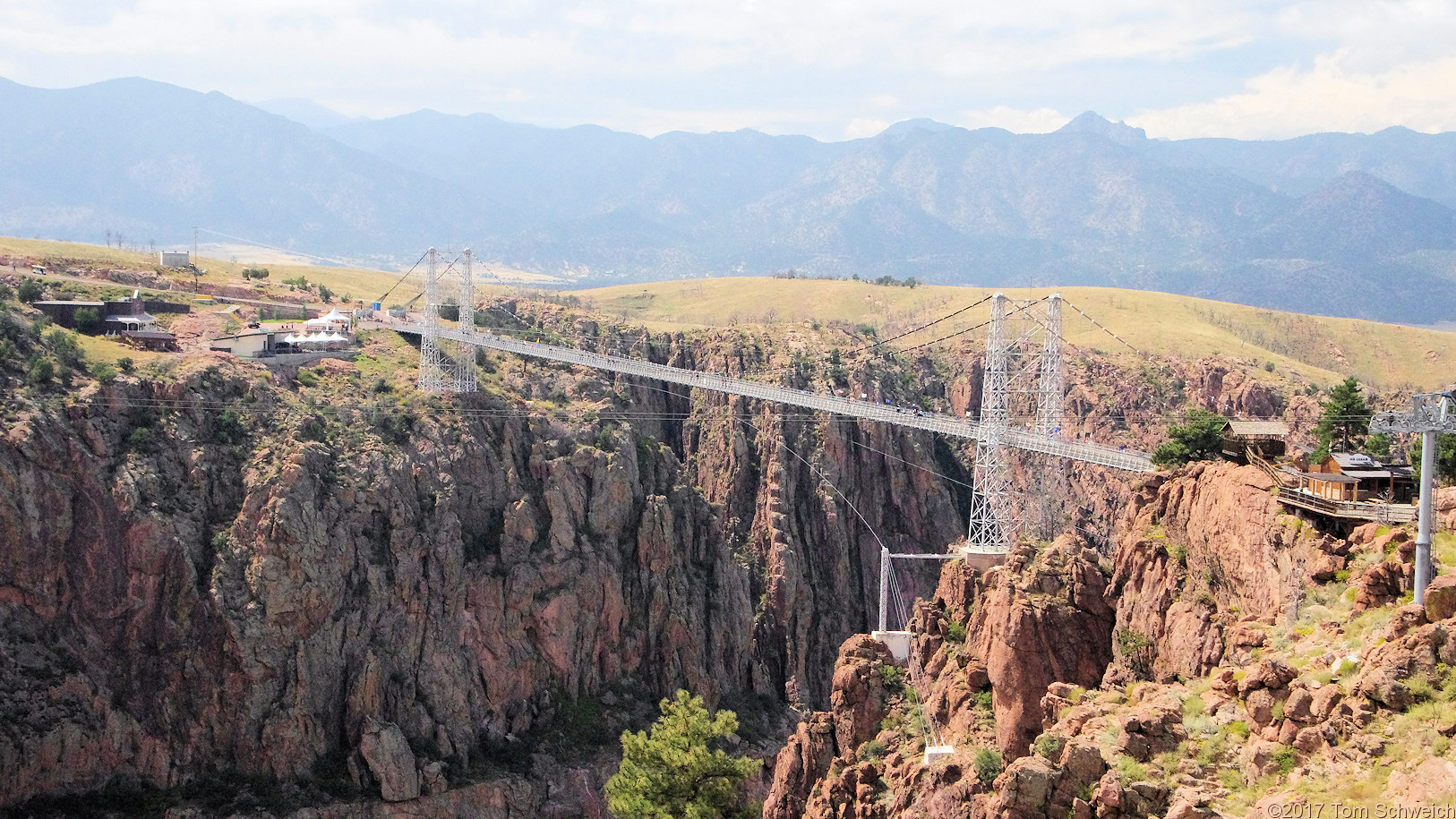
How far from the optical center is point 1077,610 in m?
42.1

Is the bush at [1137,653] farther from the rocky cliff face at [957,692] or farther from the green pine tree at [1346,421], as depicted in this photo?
the green pine tree at [1346,421]

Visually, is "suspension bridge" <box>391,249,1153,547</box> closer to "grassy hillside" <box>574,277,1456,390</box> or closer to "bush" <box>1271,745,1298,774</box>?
"grassy hillside" <box>574,277,1456,390</box>

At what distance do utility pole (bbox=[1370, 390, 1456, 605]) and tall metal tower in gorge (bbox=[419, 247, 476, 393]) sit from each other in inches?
2699

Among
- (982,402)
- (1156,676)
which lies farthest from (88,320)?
(1156,676)

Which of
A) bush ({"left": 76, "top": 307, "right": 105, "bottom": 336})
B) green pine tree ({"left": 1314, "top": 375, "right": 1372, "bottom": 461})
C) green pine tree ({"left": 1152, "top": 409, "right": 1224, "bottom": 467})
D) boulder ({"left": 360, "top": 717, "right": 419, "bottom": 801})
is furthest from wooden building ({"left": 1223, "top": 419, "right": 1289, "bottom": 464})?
bush ({"left": 76, "top": 307, "right": 105, "bottom": 336})

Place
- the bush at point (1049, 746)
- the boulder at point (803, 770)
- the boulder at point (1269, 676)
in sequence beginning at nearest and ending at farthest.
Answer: the boulder at point (1269, 676) → the bush at point (1049, 746) → the boulder at point (803, 770)

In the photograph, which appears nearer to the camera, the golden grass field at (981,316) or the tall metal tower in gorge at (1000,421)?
the tall metal tower in gorge at (1000,421)

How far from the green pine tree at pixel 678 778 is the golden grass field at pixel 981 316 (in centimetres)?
7099

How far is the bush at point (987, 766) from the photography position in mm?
34781

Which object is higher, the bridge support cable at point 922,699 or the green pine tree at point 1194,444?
the green pine tree at point 1194,444

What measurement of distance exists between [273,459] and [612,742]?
24.0 m

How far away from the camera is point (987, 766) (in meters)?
35.3

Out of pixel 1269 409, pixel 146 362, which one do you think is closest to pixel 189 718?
Result: pixel 146 362

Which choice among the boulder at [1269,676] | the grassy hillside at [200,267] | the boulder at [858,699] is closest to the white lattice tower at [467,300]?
the grassy hillside at [200,267]
